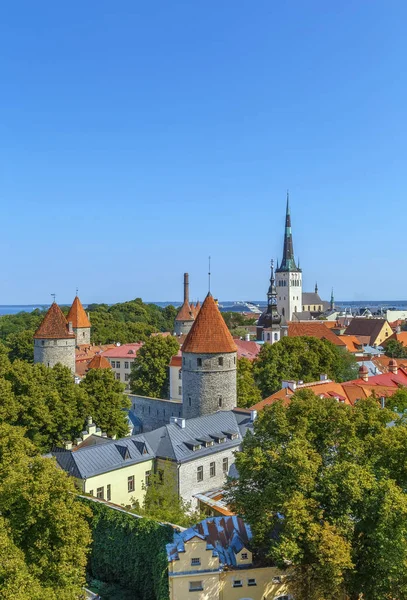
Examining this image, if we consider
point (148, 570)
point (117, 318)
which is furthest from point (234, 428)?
point (117, 318)

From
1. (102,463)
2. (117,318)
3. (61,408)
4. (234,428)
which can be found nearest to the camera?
(102,463)

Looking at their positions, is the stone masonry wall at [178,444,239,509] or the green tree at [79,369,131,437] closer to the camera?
the stone masonry wall at [178,444,239,509]

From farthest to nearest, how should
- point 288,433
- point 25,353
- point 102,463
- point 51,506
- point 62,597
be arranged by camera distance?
point 25,353 < point 102,463 < point 288,433 < point 51,506 < point 62,597

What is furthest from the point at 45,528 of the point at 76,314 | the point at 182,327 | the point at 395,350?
the point at 395,350

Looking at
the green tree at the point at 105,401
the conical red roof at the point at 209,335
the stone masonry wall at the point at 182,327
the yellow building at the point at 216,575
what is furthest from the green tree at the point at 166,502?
the stone masonry wall at the point at 182,327

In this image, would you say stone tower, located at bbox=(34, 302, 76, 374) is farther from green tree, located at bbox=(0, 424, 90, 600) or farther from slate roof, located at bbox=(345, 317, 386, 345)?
slate roof, located at bbox=(345, 317, 386, 345)

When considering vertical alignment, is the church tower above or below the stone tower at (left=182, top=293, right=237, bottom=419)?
above

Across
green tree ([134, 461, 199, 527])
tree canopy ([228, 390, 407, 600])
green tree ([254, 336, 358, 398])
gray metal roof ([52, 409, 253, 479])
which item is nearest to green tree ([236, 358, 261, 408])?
green tree ([254, 336, 358, 398])

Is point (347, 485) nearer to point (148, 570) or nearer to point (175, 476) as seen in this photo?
point (148, 570)
